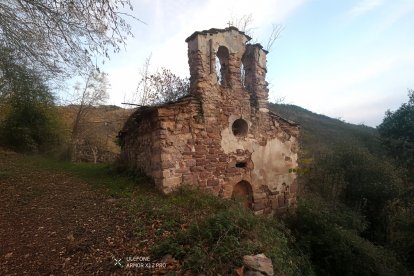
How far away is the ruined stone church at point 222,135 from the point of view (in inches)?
281

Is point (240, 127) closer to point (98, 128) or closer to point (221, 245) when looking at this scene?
point (221, 245)

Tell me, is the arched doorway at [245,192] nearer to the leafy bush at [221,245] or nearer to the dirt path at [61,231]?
the leafy bush at [221,245]

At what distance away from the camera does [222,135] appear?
7.86 metres

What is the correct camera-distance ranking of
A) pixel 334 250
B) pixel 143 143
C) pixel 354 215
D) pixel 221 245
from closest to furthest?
1. pixel 221 245
2. pixel 334 250
3. pixel 143 143
4. pixel 354 215

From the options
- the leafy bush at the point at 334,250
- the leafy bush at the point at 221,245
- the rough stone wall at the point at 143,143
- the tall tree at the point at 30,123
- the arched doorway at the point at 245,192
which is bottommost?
the leafy bush at the point at 334,250

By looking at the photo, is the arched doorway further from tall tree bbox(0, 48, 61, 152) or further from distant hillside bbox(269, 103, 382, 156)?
tall tree bbox(0, 48, 61, 152)

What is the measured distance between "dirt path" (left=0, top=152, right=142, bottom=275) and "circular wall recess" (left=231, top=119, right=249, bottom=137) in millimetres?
3744

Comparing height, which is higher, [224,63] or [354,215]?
[224,63]

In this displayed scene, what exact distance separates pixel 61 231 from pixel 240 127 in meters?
5.16

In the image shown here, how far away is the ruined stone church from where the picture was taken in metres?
7.14

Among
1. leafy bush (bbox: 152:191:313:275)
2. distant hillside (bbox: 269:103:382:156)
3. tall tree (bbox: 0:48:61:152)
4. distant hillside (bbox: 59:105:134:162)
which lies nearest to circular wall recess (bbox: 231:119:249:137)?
leafy bush (bbox: 152:191:313:275)

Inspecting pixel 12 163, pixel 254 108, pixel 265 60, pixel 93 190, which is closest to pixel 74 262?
pixel 93 190

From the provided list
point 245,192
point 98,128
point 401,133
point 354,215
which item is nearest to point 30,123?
point 98,128

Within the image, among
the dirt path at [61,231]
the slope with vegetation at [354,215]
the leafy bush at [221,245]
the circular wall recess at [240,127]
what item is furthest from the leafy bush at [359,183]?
the dirt path at [61,231]
